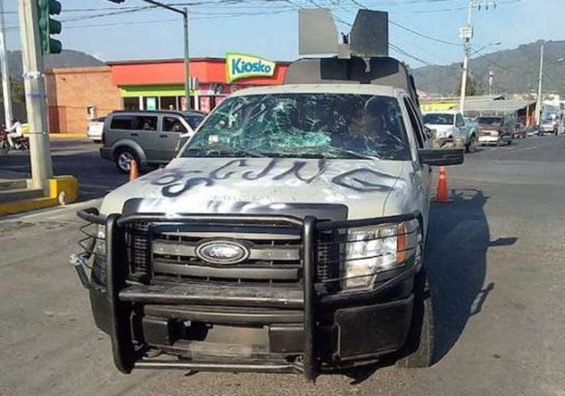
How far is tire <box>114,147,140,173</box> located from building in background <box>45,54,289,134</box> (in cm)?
1521

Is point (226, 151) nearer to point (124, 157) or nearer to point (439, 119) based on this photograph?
point (124, 157)

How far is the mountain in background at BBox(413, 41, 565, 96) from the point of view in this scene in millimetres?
111213

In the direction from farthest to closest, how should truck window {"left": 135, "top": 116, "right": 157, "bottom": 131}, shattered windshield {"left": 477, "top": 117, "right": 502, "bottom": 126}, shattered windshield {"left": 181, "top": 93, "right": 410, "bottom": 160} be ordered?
1. shattered windshield {"left": 477, "top": 117, "right": 502, "bottom": 126}
2. truck window {"left": 135, "top": 116, "right": 157, "bottom": 131}
3. shattered windshield {"left": 181, "top": 93, "right": 410, "bottom": 160}

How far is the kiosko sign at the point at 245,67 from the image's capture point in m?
35.6

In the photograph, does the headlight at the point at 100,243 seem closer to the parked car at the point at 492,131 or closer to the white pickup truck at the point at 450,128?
the white pickup truck at the point at 450,128

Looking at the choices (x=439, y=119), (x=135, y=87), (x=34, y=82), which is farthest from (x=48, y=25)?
(x=135, y=87)

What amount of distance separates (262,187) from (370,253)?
740 mm

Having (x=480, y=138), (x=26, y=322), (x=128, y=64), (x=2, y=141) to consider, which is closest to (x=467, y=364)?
(x=26, y=322)

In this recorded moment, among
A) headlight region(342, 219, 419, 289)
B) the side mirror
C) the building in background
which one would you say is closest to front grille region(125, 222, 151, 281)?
headlight region(342, 219, 419, 289)

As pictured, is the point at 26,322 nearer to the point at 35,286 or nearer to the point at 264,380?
the point at 35,286

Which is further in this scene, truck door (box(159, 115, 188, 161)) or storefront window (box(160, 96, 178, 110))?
storefront window (box(160, 96, 178, 110))

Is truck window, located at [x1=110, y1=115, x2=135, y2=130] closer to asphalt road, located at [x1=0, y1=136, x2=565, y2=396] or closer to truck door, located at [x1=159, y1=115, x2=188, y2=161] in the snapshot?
truck door, located at [x1=159, y1=115, x2=188, y2=161]

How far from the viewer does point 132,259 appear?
10.8 feet

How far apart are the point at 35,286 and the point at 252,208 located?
3.73 m
